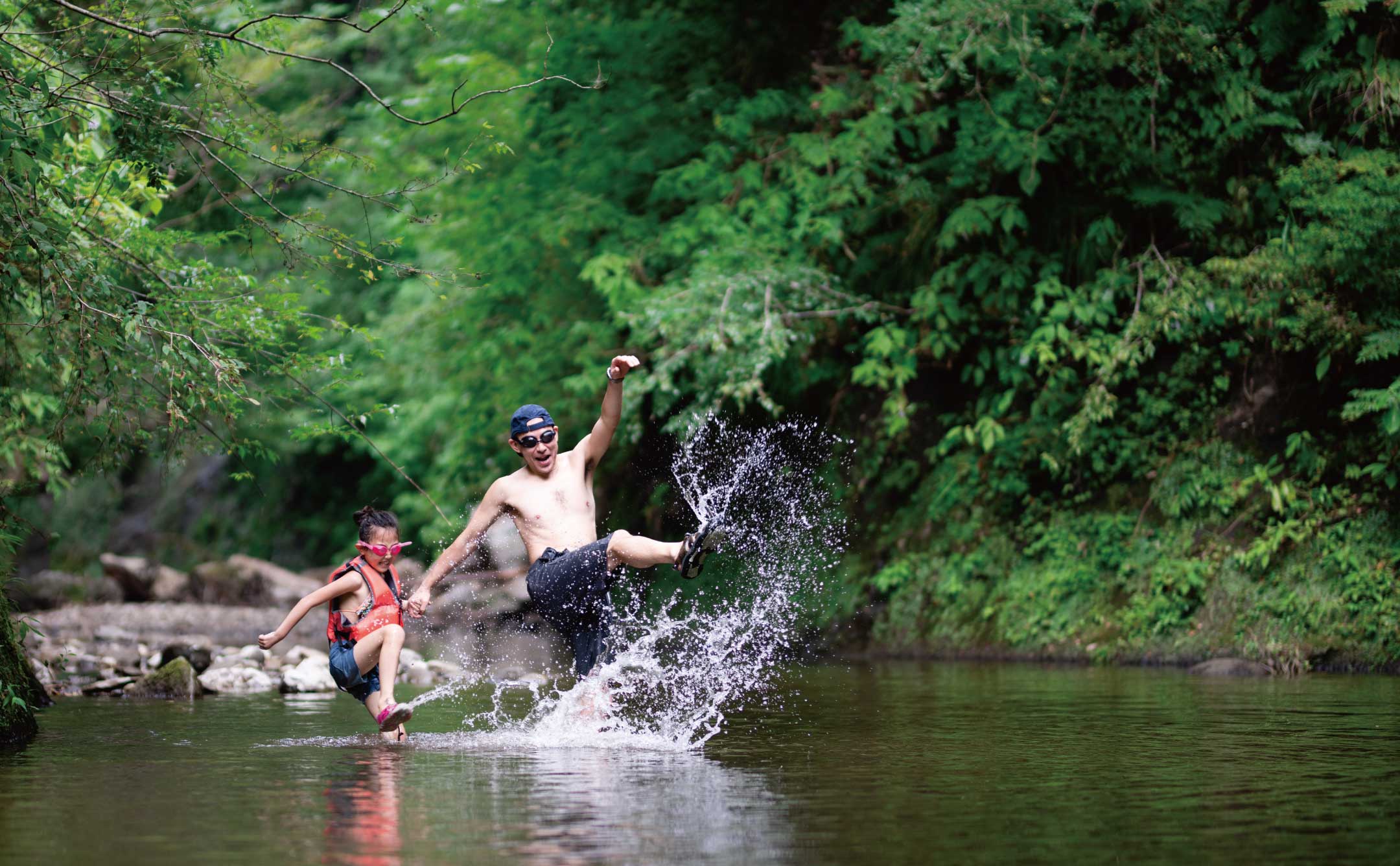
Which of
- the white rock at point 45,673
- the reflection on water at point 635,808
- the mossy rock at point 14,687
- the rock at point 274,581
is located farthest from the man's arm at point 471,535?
the rock at point 274,581

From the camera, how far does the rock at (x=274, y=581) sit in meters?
25.5

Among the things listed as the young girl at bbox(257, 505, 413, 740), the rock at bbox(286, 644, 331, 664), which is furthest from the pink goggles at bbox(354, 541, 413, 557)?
the rock at bbox(286, 644, 331, 664)

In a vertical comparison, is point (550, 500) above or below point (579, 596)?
above

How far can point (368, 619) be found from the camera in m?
9.09

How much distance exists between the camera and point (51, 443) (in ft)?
28.7

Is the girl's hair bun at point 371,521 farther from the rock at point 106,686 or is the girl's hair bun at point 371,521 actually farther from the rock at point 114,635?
the rock at point 114,635

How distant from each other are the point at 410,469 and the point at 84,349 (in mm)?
21660

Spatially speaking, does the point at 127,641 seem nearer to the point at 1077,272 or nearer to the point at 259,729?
the point at 259,729

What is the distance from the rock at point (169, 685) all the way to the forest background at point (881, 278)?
1724 millimetres

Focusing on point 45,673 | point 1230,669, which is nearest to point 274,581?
point 45,673

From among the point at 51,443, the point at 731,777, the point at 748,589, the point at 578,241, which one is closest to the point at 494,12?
the point at 578,241

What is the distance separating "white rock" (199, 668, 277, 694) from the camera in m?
13.0

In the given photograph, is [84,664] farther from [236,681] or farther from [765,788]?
[765,788]

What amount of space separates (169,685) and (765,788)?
7576 millimetres
